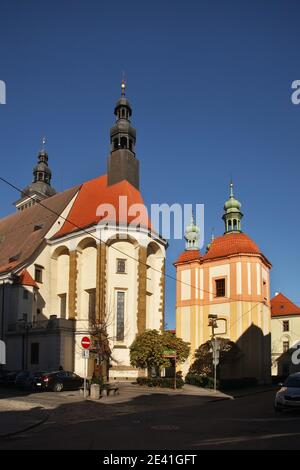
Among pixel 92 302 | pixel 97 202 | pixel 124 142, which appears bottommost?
pixel 92 302

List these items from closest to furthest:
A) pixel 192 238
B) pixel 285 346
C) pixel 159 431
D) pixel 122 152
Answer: pixel 159 431 → pixel 122 152 → pixel 192 238 → pixel 285 346

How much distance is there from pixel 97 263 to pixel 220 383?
1446cm

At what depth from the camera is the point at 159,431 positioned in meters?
12.6

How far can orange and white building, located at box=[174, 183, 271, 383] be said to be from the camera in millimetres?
42625

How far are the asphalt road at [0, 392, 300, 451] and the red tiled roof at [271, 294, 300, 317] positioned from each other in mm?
49683

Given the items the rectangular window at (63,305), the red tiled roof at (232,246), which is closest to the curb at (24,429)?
the rectangular window at (63,305)

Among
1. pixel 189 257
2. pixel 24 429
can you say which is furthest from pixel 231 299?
pixel 24 429

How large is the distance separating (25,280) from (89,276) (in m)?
5.55

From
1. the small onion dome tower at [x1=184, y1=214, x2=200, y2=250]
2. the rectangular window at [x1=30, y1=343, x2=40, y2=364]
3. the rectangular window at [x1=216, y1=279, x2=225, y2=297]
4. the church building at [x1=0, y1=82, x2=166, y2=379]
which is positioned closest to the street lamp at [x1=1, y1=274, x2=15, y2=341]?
the church building at [x1=0, y1=82, x2=166, y2=379]

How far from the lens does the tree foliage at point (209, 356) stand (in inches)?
1595

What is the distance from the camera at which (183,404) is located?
2284 centimetres

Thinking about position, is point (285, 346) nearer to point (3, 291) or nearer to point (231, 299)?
point (231, 299)

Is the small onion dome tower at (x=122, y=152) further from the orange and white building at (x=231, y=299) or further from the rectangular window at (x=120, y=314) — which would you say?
the rectangular window at (x=120, y=314)
